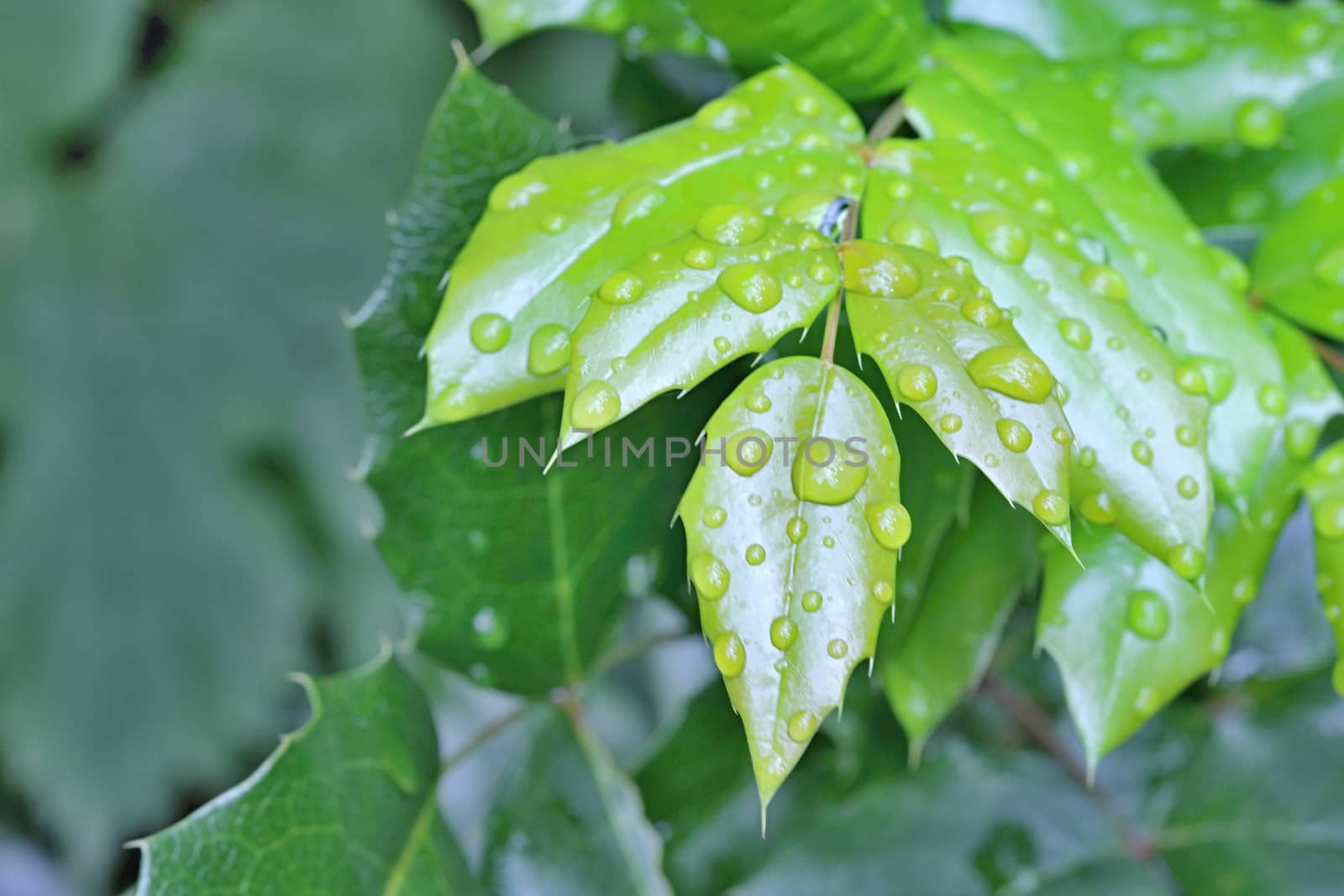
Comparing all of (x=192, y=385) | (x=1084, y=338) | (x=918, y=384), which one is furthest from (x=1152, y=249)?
(x=192, y=385)

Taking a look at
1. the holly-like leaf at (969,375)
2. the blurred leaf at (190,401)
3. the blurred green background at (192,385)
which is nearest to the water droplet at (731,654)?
the holly-like leaf at (969,375)

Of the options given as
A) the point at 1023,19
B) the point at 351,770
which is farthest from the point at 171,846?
the point at 1023,19

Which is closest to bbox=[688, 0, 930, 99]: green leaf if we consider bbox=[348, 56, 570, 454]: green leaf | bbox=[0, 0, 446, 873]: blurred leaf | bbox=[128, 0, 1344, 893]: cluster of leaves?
bbox=[128, 0, 1344, 893]: cluster of leaves

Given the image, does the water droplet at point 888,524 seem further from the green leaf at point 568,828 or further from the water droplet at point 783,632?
the green leaf at point 568,828

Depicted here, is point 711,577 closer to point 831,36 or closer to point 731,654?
point 731,654

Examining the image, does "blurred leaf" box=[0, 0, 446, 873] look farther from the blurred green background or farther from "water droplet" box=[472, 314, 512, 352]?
"water droplet" box=[472, 314, 512, 352]
